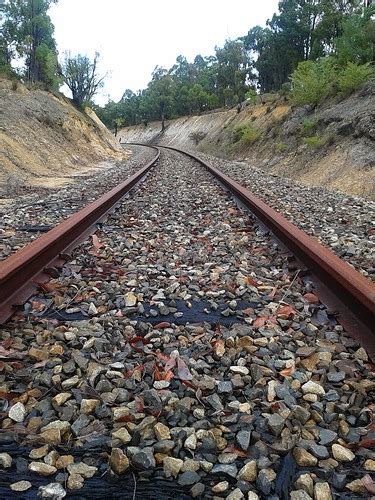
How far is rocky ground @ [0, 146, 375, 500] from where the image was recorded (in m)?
1.29

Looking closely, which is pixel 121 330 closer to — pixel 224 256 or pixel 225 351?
pixel 225 351

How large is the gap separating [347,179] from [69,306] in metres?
7.29

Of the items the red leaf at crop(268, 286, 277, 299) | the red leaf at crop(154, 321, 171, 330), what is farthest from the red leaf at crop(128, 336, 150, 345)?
the red leaf at crop(268, 286, 277, 299)

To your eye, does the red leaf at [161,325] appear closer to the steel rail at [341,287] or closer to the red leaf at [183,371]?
the red leaf at [183,371]

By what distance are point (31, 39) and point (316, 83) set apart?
20321mm

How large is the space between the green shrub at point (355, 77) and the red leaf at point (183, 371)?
13.0 m

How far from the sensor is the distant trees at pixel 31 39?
1016 inches

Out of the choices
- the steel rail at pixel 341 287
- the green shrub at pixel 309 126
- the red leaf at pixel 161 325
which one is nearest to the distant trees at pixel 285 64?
the green shrub at pixel 309 126

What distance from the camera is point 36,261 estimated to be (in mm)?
2861

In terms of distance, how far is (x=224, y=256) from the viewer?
3.44m

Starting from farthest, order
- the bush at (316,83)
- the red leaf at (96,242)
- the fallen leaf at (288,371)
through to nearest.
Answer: the bush at (316,83) → the red leaf at (96,242) → the fallen leaf at (288,371)

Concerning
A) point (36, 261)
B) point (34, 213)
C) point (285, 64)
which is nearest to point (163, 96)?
point (285, 64)

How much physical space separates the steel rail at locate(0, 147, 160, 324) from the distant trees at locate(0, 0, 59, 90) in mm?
22960

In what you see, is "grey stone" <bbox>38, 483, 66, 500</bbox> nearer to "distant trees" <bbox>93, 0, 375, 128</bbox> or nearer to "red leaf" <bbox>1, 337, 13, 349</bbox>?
"red leaf" <bbox>1, 337, 13, 349</bbox>
